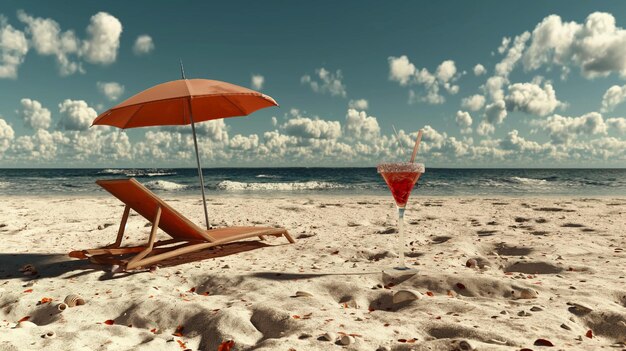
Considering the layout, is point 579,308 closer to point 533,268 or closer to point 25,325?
point 533,268

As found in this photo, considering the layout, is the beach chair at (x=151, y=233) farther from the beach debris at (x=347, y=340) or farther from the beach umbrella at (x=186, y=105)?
the beach debris at (x=347, y=340)

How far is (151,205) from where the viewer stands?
4672 millimetres

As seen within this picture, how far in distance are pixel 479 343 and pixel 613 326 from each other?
3.58ft

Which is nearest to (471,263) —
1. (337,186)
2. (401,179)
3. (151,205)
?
(401,179)

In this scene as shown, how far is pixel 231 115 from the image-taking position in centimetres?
679

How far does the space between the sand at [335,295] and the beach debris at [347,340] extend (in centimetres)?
2

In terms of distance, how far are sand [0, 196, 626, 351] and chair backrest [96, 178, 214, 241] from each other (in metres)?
0.37

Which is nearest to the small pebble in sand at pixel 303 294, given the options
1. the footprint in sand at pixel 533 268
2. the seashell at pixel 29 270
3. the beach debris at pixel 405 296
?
the beach debris at pixel 405 296

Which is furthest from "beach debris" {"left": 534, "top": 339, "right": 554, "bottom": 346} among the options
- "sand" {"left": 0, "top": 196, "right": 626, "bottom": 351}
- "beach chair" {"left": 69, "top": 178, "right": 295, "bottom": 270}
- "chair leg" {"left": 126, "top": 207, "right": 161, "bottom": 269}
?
"chair leg" {"left": 126, "top": 207, "right": 161, "bottom": 269}

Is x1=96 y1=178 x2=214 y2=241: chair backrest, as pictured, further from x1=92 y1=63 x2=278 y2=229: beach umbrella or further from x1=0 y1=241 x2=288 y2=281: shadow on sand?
x1=92 y1=63 x2=278 y2=229: beach umbrella

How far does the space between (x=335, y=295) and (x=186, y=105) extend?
4.39 metres

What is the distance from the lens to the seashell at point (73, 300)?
3.32m

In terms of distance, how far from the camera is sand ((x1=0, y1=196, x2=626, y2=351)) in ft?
8.37

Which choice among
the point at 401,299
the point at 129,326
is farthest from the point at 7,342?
the point at 401,299
